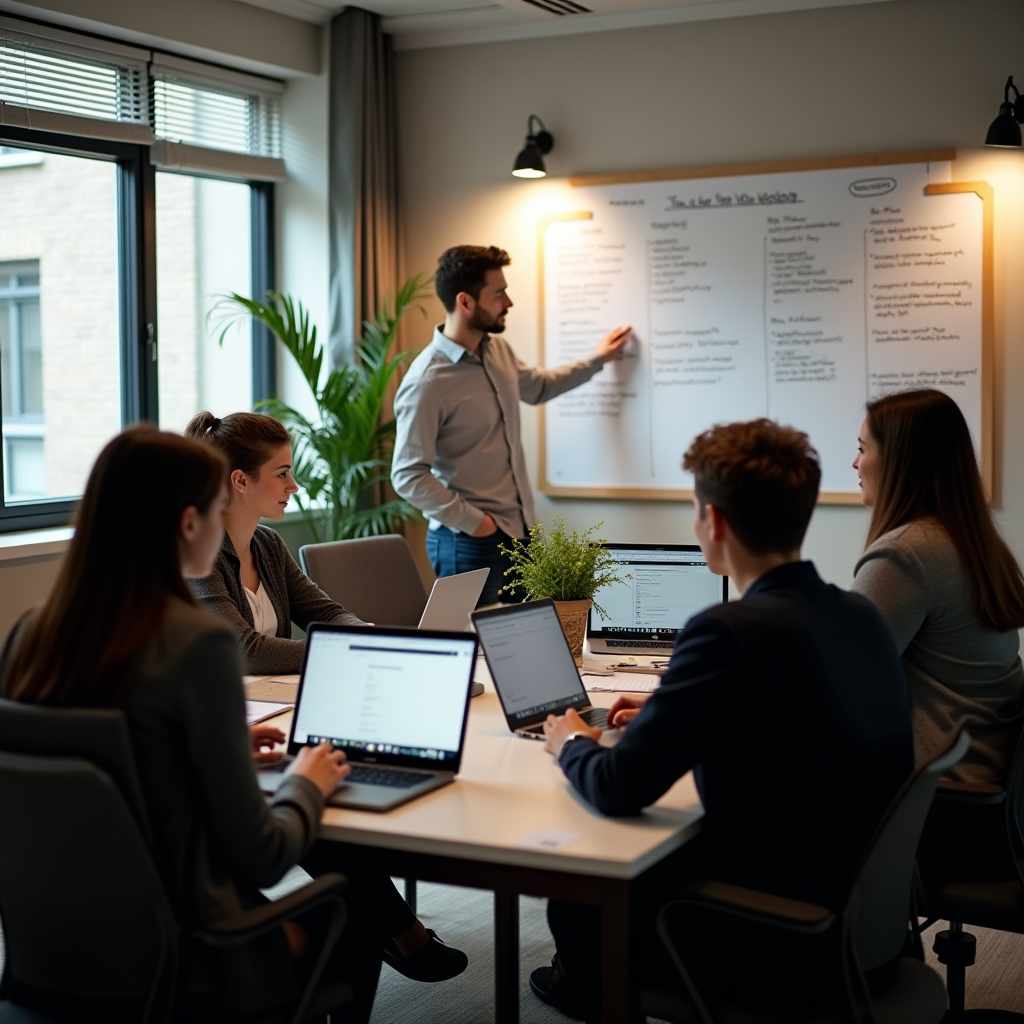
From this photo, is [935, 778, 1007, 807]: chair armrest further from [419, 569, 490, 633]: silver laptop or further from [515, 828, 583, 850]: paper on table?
[419, 569, 490, 633]: silver laptop

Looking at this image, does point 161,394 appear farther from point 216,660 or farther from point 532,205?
point 216,660

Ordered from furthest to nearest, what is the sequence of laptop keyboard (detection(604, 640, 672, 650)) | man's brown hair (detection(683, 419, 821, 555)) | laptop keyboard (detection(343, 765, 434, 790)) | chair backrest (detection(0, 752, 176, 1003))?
laptop keyboard (detection(604, 640, 672, 650))
laptop keyboard (detection(343, 765, 434, 790))
man's brown hair (detection(683, 419, 821, 555))
chair backrest (detection(0, 752, 176, 1003))

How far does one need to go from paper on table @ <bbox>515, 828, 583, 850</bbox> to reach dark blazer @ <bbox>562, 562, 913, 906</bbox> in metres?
0.09

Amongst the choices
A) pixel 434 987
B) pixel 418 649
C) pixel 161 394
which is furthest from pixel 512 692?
pixel 161 394

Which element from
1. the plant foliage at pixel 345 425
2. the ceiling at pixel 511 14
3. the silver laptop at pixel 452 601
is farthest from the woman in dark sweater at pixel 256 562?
the ceiling at pixel 511 14

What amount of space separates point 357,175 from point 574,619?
9.04 feet

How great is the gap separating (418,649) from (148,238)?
3.19 metres

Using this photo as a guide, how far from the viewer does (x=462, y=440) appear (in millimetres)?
4449

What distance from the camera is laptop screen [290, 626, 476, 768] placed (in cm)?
205

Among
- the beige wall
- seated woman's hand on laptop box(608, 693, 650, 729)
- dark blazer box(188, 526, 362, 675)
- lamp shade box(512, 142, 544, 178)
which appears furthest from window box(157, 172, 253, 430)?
seated woman's hand on laptop box(608, 693, 650, 729)

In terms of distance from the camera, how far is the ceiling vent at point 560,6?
180 inches

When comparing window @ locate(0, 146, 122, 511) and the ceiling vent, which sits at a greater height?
the ceiling vent

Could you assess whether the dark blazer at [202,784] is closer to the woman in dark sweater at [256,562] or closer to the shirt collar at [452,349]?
the woman in dark sweater at [256,562]

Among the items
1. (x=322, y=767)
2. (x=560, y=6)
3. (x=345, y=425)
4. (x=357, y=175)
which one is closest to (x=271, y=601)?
(x=322, y=767)
